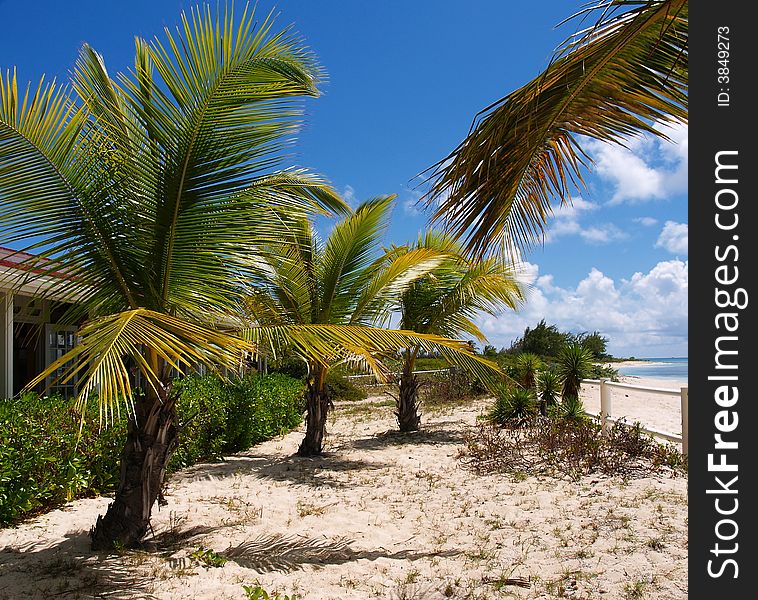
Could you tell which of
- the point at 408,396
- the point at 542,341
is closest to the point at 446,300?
the point at 408,396

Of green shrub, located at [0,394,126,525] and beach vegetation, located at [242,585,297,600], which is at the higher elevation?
green shrub, located at [0,394,126,525]

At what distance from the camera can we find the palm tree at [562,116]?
3.13 metres

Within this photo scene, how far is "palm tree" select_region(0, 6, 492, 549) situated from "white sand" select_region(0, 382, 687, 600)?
683 mm

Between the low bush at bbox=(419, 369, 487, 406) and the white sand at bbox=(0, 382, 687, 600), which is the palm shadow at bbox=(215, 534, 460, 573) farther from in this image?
the low bush at bbox=(419, 369, 487, 406)

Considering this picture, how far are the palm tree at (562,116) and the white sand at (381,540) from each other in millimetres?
2497

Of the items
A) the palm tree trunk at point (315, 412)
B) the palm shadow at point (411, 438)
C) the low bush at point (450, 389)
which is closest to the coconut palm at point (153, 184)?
the palm tree trunk at point (315, 412)

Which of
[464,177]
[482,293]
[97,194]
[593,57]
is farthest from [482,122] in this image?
[482,293]

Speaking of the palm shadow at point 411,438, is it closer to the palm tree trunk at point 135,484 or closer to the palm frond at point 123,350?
the palm tree trunk at point 135,484

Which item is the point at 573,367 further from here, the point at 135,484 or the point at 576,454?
the point at 135,484

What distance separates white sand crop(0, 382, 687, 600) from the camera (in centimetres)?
426

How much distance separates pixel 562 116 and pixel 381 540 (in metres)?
3.84

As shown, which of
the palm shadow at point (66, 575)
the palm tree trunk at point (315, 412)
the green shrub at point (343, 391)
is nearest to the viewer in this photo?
the palm shadow at point (66, 575)

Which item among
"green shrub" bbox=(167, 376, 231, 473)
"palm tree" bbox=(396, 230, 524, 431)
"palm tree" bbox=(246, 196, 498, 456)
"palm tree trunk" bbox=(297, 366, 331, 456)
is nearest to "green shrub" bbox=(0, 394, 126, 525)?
"green shrub" bbox=(167, 376, 231, 473)
